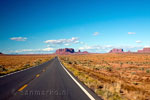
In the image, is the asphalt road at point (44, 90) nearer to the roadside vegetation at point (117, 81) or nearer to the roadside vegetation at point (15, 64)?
the roadside vegetation at point (117, 81)

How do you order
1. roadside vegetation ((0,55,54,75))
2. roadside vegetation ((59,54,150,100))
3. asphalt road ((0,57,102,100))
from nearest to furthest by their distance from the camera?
asphalt road ((0,57,102,100)), roadside vegetation ((59,54,150,100)), roadside vegetation ((0,55,54,75))

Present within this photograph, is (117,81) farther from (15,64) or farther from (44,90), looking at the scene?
(15,64)

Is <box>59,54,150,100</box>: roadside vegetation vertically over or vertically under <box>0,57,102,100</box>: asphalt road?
under

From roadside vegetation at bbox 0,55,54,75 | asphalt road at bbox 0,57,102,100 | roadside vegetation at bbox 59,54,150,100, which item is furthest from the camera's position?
roadside vegetation at bbox 0,55,54,75

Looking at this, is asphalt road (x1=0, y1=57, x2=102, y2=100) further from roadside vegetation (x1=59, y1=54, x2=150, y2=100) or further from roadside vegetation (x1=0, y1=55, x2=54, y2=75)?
roadside vegetation (x1=0, y1=55, x2=54, y2=75)

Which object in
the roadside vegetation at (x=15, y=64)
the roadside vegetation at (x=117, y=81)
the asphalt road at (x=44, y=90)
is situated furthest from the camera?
the roadside vegetation at (x=15, y=64)

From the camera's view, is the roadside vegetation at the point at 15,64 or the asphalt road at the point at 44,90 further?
the roadside vegetation at the point at 15,64

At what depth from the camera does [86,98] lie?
5.68m

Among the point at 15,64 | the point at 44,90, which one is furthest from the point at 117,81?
the point at 15,64

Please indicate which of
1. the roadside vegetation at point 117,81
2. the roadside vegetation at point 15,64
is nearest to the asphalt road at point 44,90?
the roadside vegetation at point 117,81

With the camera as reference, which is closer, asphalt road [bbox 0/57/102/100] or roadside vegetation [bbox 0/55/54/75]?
asphalt road [bbox 0/57/102/100]

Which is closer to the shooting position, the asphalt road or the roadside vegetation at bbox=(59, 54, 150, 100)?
the asphalt road

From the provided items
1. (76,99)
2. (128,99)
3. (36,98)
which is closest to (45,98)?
(36,98)

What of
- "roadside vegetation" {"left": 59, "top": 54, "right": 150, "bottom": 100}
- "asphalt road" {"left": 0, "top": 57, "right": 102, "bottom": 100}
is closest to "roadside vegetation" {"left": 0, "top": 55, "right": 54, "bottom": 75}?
"asphalt road" {"left": 0, "top": 57, "right": 102, "bottom": 100}
